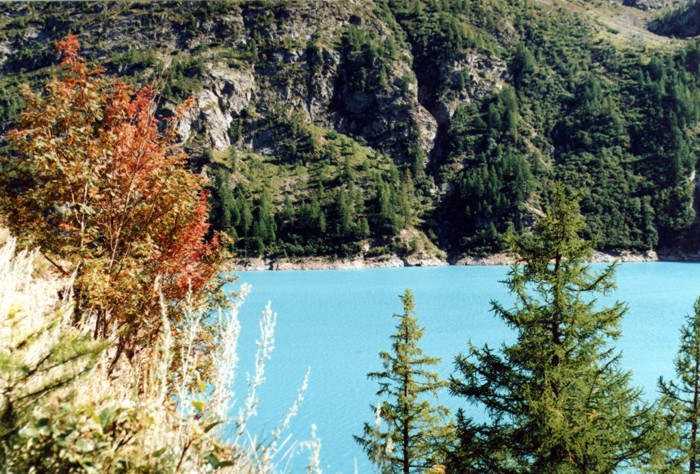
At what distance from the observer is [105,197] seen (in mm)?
Result: 7047

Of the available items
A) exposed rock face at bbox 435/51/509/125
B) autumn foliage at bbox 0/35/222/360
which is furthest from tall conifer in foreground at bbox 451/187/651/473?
exposed rock face at bbox 435/51/509/125

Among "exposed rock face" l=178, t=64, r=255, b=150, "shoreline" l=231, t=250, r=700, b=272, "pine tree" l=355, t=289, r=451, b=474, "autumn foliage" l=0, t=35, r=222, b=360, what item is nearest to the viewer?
"autumn foliage" l=0, t=35, r=222, b=360

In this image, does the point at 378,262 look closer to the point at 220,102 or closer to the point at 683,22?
the point at 220,102

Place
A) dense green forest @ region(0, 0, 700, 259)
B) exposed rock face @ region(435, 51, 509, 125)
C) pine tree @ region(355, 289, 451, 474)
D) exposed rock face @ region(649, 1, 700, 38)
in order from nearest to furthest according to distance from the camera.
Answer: pine tree @ region(355, 289, 451, 474) < dense green forest @ region(0, 0, 700, 259) < exposed rock face @ region(435, 51, 509, 125) < exposed rock face @ region(649, 1, 700, 38)

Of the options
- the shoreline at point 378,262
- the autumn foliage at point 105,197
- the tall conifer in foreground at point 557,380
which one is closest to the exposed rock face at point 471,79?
the shoreline at point 378,262

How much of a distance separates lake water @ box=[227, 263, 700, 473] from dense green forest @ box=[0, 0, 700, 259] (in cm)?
4318

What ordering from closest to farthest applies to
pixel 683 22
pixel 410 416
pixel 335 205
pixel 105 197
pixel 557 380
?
pixel 105 197 < pixel 557 380 < pixel 410 416 < pixel 335 205 < pixel 683 22

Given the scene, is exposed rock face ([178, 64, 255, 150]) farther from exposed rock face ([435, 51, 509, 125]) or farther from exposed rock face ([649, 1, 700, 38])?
exposed rock face ([649, 1, 700, 38])

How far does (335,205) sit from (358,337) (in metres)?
78.7

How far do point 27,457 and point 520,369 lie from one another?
8468 mm

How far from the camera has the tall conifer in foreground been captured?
7.45m

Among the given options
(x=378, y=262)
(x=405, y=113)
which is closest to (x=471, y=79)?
(x=405, y=113)

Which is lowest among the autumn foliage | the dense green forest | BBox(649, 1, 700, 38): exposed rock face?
the autumn foliage

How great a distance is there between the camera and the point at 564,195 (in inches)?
360
